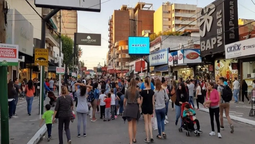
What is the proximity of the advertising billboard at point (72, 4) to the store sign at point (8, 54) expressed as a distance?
6.10 meters

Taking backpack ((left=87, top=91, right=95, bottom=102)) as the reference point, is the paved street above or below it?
below

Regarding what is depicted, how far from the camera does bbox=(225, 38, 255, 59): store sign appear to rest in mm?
16670

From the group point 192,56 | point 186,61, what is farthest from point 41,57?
point 192,56

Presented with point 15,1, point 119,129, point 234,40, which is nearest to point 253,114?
point 119,129

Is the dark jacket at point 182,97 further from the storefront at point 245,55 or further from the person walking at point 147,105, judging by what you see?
the storefront at point 245,55

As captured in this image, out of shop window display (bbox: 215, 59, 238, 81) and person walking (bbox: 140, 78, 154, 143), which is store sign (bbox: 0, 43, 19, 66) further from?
shop window display (bbox: 215, 59, 238, 81)

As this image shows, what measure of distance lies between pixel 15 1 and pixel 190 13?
213 feet

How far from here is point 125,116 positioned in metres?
6.99

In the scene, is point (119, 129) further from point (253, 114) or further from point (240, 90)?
point (240, 90)

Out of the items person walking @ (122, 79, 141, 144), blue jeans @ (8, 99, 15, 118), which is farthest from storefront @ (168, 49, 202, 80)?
person walking @ (122, 79, 141, 144)

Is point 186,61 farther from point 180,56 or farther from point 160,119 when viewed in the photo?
point 160,119

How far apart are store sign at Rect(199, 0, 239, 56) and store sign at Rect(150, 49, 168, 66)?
1130 centimetres

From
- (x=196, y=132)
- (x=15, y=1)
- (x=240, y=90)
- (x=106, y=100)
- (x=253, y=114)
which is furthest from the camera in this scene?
(x=15, y=1)

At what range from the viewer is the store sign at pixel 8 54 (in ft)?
20.1
